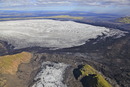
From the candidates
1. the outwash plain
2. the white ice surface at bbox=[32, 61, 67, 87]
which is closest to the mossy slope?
the outwash plain

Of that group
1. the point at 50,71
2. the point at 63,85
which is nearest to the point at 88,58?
the point at 50,71

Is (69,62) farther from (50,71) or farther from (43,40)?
(43,40)

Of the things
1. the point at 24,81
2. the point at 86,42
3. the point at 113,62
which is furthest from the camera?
the point at 86,42

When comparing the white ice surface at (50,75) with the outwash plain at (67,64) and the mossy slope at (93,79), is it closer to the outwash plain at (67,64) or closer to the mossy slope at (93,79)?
the outwash plain at (67,64)

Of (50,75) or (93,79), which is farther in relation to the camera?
(50,75)

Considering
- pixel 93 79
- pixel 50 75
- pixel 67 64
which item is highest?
pixel 93 79

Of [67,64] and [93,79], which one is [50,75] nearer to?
[67,64]

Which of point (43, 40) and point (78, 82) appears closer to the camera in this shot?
point (78, 82)

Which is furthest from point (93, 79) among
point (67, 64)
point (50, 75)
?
point (67, 64)
